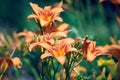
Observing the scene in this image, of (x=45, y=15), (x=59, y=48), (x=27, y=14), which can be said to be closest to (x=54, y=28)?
(x=45, y=15)

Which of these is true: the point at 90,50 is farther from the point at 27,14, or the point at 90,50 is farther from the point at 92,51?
the point at 27,14

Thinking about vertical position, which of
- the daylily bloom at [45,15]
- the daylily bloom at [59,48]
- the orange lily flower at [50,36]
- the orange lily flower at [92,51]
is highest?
the daylily bloom at [45,15]

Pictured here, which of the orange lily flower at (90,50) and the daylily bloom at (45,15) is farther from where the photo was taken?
the daylily bloom at (45,15)

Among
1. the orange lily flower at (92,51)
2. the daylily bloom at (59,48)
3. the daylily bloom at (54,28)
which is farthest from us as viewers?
the daylily bloom at (54,28)

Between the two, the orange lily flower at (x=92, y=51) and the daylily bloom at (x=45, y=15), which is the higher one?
the daylily bloom at (x=45, y=15)

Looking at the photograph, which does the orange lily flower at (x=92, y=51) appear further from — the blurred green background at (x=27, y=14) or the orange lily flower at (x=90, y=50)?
the blurred green background at (x=27, y=14)

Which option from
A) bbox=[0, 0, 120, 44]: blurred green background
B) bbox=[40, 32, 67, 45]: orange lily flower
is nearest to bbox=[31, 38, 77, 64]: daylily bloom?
bbox=[40, 32, 67, 45]: orange lily flower

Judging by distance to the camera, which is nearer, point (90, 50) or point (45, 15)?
point (90, 50)

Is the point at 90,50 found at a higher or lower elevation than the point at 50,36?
lower

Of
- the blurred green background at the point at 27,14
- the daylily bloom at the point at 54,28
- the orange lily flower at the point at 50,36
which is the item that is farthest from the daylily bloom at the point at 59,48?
the blurred green background at the point at 27,14

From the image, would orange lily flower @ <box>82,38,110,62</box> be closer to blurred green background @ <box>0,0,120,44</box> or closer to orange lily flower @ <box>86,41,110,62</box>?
orange lily flower @ <box>86,41,110,62</box>

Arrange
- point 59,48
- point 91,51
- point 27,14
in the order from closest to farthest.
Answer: point 59,48 < point 91,51 < point 27,14
